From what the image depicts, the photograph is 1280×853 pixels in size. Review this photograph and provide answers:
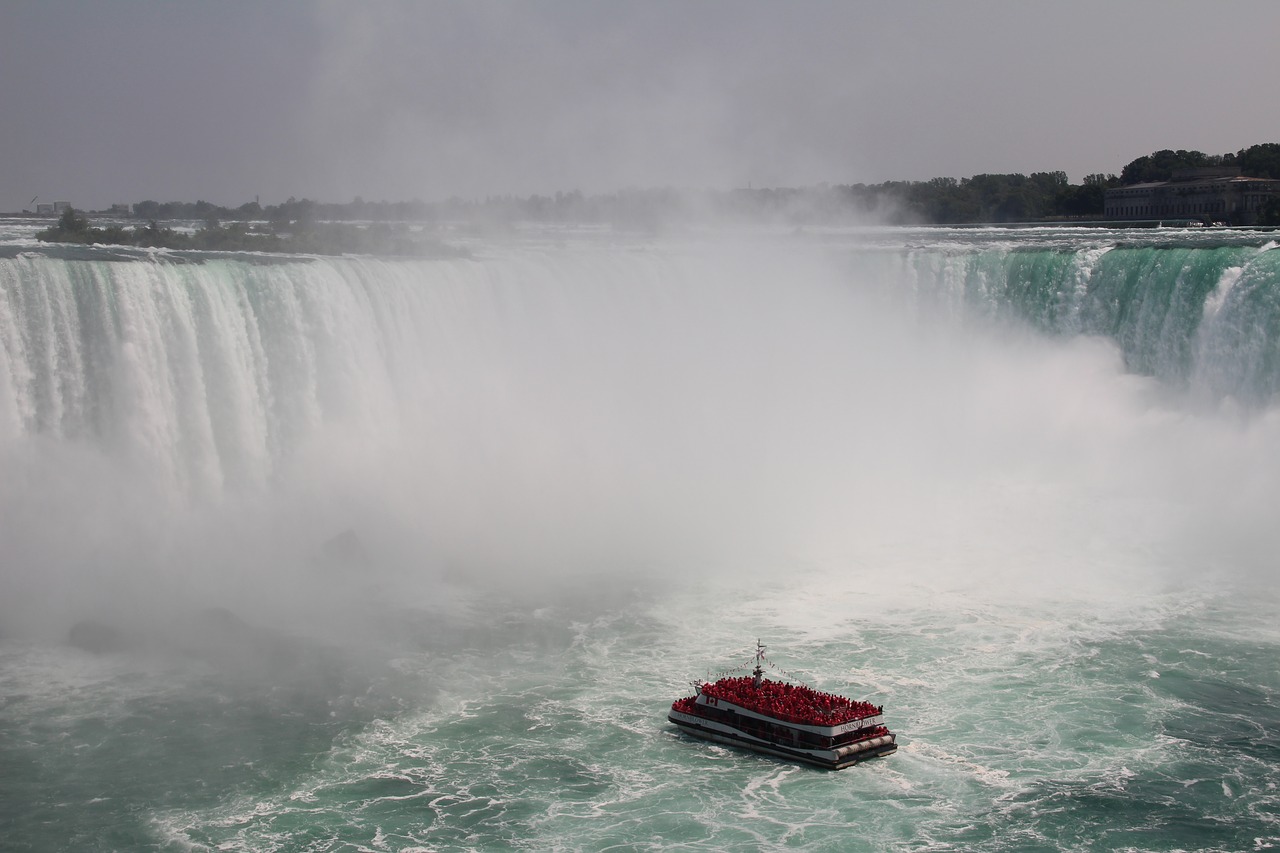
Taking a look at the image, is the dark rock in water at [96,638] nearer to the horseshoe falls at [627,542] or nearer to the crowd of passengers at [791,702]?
the horseshoe falls at [627,542]

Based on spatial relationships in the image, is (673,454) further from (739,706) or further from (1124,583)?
(739,706)

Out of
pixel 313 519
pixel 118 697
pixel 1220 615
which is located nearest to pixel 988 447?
pixel 1220 615

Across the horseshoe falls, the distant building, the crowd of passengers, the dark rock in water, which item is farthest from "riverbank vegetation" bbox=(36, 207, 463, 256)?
the distant building

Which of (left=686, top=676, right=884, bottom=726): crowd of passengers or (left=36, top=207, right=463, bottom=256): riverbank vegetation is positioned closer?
(left=686, top=676, right=884, bottom=726): crowd of passengers

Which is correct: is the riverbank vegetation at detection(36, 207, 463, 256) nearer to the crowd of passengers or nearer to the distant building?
the crowd of passengers

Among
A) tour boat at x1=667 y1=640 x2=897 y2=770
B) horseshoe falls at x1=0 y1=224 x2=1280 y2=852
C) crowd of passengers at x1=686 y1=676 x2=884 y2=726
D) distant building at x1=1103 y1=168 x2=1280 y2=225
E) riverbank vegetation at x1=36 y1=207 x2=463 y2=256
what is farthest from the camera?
A: distant building at x1=1103 y1=168 x2=1280 y2=225

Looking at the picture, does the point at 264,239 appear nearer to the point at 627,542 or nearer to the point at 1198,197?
the point at 627,542
